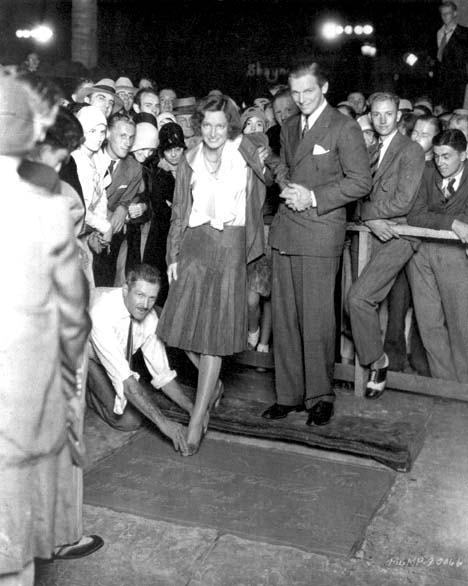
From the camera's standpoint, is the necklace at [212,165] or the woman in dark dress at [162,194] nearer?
the necklace at [212,165]

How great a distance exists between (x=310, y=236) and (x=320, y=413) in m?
1.10

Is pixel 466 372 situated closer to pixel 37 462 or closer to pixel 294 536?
pixel 294 536

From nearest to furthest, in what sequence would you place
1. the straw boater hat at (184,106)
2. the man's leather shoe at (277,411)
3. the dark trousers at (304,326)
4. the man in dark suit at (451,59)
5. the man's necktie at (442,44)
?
the dark trousers at (304,326) < the man's leather shoe at (277,411) < the straw boater hat at (184,106) < the man in dark suit at (451,59) < the man's necktie at (442,44)

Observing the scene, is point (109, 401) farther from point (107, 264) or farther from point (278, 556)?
Result: point (278, 556)

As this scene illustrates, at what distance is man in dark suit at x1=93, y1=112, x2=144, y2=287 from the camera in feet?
18.6

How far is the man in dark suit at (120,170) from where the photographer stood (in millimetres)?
5672

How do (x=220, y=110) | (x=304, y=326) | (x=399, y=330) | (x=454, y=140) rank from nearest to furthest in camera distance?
(x=220, y=110), (x=304, y=326), (x=454, y=140), (x=399, y=330)

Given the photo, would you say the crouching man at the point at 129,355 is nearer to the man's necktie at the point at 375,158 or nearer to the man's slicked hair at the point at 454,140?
the man's necktie at the point at 375,158

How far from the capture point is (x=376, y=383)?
18.9 feet

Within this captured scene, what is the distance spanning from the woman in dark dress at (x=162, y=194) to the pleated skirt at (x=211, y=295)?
4.37 ft

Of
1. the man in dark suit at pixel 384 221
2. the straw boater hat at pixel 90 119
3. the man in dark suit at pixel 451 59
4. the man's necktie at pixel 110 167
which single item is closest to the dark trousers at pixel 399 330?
the man in dark suit at pixel 384 221

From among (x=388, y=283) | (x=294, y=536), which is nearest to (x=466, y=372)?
(x=388, y=283)

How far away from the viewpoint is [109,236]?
5344 mm

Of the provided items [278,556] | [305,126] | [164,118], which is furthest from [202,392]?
[164,118]
